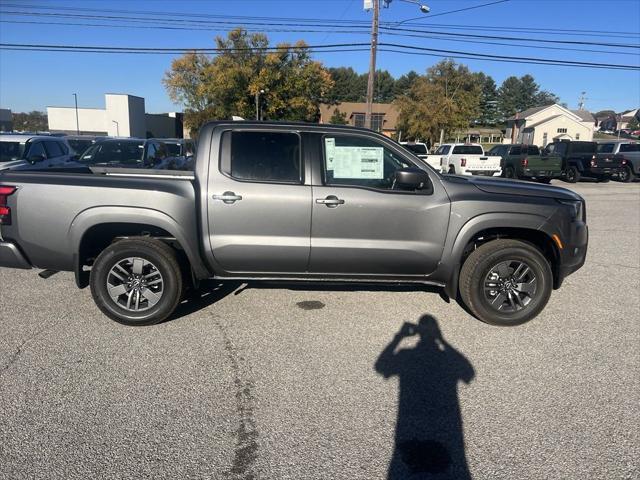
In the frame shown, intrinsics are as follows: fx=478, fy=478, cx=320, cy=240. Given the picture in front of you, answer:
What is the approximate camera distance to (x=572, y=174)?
22234 millimetres

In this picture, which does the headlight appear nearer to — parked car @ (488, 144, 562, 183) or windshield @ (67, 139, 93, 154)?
windshield @ (67, 139, 93, 154)

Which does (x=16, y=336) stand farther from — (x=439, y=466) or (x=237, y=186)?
(x=439, y=466)

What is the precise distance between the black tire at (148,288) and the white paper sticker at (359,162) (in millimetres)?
1791

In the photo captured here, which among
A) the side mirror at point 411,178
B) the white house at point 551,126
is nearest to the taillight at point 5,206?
the side mirror at point 411,178

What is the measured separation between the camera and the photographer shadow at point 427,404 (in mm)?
2660

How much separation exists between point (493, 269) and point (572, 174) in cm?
2056

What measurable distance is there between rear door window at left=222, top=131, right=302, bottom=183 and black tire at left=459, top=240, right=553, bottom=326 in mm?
1875

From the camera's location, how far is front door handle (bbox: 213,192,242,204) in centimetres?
435

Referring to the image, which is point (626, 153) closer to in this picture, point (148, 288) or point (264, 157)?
point (264, 157)

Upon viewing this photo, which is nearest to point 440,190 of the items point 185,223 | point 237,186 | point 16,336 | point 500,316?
point 500,316

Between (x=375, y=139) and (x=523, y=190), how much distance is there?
1.53 m

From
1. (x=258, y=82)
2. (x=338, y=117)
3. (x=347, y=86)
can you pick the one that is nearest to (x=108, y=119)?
(x=258, y=82)

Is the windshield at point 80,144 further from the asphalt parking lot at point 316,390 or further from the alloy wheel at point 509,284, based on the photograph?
the alloy wheel at point 509,284

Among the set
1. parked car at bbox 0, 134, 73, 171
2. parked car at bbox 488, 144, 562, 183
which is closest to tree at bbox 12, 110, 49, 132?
parked car at bbox 0, 134, 73, 171
